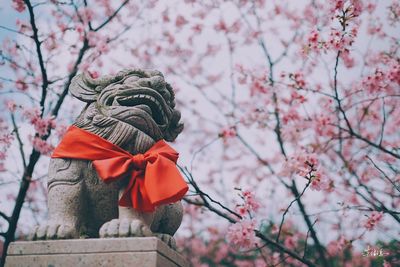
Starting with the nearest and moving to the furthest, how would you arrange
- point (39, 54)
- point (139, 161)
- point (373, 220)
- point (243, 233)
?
point (139, 161) < point (243, 233) < point (373, 220) < point (39, 54)

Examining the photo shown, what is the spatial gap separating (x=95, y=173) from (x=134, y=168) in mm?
251

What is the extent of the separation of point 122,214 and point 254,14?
6016mm

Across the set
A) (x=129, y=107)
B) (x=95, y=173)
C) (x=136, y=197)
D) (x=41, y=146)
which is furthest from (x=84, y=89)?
(x=41, y=146)

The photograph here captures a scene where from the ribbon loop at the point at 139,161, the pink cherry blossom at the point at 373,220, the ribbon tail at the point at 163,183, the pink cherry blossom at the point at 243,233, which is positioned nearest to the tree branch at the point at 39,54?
the pink cherry blossom at the point at 243,233

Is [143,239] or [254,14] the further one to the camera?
[254,14]

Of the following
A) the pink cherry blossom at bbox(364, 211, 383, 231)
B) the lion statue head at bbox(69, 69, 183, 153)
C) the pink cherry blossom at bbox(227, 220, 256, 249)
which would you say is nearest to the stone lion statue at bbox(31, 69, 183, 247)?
the lion statue head at bbox(69, 69, 183, 153)

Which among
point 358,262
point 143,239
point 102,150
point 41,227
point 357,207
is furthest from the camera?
point 358,262

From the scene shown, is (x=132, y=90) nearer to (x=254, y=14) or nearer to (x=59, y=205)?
(x=59, y=205)

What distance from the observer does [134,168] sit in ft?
8.89

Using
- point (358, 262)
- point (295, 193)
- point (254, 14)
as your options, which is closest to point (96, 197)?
point (295, 193)

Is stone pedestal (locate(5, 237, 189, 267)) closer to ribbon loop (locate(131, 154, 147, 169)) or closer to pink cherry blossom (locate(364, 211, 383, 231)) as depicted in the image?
ribbon loop (locate(131, 154, 147, 169))

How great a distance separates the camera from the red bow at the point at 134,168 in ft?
8.46

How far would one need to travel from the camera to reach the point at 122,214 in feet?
8.54

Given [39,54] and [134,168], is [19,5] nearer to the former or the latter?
[39,54]
